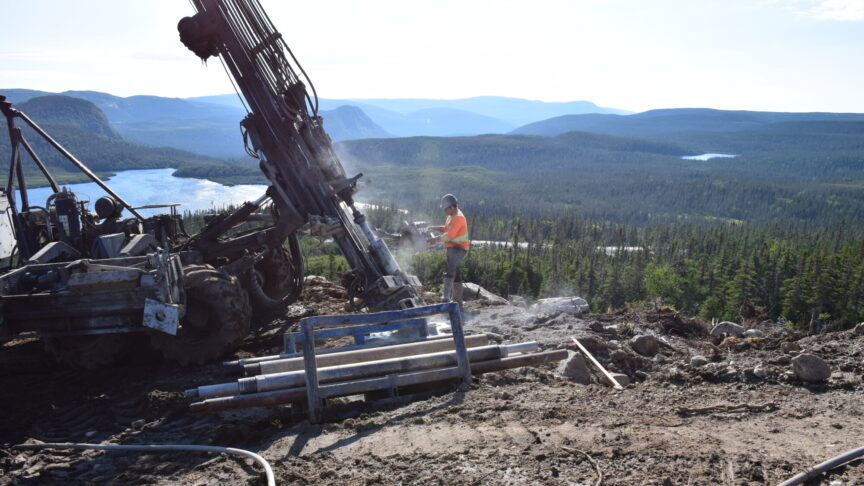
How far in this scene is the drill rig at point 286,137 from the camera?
9484mm

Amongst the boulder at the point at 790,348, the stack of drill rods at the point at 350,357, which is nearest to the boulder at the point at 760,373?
the boulder at the point at 790,348

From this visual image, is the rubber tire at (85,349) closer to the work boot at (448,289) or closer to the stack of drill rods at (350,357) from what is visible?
the stack of drill rods at (350,357)

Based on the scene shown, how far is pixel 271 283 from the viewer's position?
36.4ft

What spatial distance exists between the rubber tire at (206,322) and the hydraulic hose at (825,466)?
6.47 m

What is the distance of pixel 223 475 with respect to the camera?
4.85 m

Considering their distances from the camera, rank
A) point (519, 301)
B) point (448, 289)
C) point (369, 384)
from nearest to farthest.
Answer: point (369, 384) < point (448, 289) < point (519, 301)

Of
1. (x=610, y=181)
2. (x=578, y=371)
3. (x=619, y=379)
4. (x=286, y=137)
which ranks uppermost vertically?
(x=286, y=137)

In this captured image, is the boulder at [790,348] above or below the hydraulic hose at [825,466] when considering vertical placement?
below

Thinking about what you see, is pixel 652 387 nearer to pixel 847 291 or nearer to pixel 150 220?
pixel 150 220

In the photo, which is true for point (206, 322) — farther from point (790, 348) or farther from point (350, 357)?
point (790, 348)

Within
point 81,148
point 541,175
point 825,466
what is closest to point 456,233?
point 825,466

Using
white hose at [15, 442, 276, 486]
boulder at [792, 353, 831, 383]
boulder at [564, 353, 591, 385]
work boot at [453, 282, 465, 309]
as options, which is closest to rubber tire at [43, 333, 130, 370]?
white hose at [15, 442, 276, 486]

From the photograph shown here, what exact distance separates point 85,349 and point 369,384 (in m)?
4.00

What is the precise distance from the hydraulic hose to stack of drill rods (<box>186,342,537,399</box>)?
3161mm
